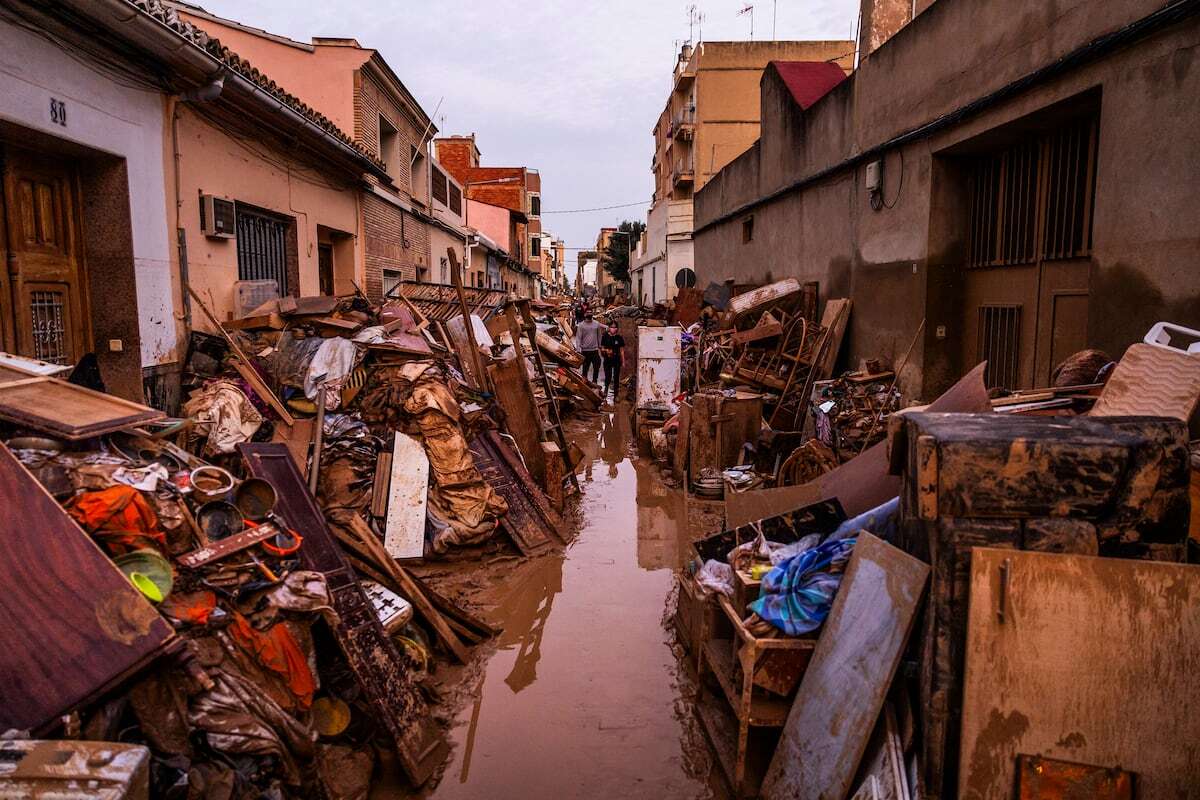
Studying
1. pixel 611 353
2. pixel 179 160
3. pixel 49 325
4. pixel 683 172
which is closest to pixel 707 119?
pixel 683 172

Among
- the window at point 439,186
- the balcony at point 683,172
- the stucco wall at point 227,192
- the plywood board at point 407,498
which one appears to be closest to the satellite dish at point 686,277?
the window at point 439,186

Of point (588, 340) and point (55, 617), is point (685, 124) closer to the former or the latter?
point (588, 340)

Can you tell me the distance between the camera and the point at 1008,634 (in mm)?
2609

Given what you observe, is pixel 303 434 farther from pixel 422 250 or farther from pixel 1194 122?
pixel 422 250

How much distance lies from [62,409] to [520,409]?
4733 mm

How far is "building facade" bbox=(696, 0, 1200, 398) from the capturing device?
4668 mm

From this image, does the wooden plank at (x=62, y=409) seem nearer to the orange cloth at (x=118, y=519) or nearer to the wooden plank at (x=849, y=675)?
the orange cloth at (x=118, y=519)

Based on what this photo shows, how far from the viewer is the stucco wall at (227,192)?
686 centimetres

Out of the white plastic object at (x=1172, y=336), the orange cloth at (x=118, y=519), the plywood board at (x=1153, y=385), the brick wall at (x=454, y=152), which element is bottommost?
the orange cloth at (x=118, y=519)

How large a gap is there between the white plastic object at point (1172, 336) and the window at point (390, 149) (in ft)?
42.5

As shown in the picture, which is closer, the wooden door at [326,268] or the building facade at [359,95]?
the wooden door at [326,268]

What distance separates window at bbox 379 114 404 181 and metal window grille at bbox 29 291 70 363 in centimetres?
945

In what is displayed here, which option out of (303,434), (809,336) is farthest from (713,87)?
(303,434)

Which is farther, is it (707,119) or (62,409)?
(707,119)
